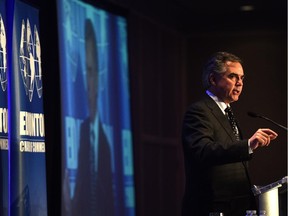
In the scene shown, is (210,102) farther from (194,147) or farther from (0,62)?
(0,62)

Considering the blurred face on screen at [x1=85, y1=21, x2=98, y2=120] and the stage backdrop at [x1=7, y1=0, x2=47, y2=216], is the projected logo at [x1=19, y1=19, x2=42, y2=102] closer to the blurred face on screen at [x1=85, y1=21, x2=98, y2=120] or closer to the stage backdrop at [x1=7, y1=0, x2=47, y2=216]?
the stage backdrop at [x1=7, y1=0, x2=47, y2=216]

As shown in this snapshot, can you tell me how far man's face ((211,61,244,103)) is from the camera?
3.56 meters

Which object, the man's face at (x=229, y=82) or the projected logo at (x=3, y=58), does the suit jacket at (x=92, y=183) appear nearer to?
the projected logo at (x=3, y=58)

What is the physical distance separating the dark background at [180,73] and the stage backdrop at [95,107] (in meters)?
0.33

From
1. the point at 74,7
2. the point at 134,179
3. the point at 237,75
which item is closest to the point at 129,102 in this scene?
the point at 134,179

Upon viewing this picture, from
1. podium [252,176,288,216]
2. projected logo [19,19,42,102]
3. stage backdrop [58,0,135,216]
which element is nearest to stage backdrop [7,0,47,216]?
projected logo [19,19,42,102]

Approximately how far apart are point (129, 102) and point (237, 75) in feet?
11.8

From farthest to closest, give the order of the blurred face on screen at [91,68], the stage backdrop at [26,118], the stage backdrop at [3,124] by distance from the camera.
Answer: the blurred face on screen at [91,68], the stage backdrop at [26,118], the stage backdrop at [3,124]

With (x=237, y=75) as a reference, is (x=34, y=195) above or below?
below

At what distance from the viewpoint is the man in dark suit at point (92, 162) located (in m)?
5.90

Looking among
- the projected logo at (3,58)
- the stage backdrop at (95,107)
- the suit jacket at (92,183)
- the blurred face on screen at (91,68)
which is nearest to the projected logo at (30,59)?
the projected logo at (3,58)

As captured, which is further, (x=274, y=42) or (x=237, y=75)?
(x=274, y=42)

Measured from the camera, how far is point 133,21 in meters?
7.65

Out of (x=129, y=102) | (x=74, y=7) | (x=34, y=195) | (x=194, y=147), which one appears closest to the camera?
(x=194, y=147)
